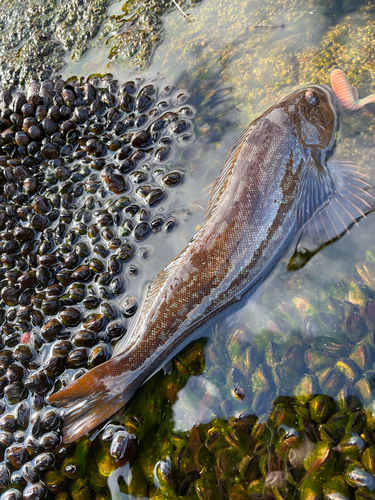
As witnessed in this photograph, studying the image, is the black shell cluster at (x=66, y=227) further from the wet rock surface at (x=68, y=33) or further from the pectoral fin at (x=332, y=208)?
the pectoral fin at (x=332, y=208)

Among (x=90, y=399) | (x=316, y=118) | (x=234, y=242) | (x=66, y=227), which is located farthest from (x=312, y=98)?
(x=90, y=399)

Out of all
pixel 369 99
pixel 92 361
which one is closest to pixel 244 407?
pixel 92 361

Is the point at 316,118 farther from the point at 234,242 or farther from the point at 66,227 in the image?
the point at 66,227

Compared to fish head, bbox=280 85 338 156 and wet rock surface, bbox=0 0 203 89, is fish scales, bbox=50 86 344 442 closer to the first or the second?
fish head, bbox=280 85 338 156

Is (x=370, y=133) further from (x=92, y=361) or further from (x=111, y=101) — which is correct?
(x=92, y=361)

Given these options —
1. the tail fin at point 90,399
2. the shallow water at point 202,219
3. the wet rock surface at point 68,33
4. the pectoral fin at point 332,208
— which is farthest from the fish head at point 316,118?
the tail fin at point 90,399

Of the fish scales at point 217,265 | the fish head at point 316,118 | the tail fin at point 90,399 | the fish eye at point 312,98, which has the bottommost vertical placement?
the tail fin at point 90,399
